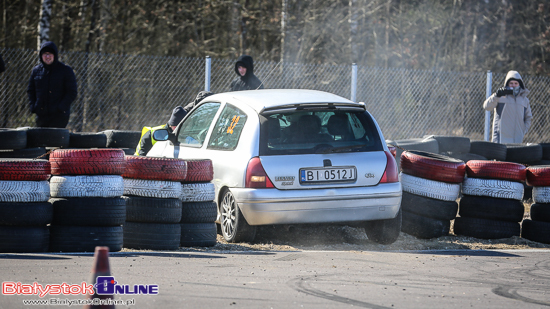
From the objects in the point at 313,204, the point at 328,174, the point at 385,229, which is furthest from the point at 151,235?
the point at 385,229

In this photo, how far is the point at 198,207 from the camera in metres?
7.23

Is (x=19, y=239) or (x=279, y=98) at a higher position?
(x=279, y=98)

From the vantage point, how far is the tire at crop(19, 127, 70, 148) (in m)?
10.8

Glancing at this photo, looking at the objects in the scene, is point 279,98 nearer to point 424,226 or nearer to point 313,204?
point 313,204

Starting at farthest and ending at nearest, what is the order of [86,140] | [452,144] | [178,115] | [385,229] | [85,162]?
1. [452,144]
2. [86,140]
3. [178,115]
4. [385,229]
5. [85,162]

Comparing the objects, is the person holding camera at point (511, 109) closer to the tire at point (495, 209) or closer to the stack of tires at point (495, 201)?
the stack of tires at point (495, 201)

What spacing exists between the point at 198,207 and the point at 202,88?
280 inches

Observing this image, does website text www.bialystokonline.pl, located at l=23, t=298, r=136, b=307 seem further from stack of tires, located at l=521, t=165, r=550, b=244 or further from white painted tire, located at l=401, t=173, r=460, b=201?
stack of tires, located at l=521, t=165, r=550, b=244

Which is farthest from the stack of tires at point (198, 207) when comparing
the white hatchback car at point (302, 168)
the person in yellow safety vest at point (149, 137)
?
the person in yellow safety vest at point (149, 137)

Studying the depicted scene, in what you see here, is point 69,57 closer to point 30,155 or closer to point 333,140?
point 30,155

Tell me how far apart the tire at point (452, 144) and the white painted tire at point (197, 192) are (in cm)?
611

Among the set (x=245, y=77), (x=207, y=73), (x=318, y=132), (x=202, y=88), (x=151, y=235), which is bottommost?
(x=151, y=235)

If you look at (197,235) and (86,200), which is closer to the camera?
(86,200)

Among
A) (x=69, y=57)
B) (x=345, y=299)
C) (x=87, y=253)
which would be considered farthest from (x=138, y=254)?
(x=69, y=57)
